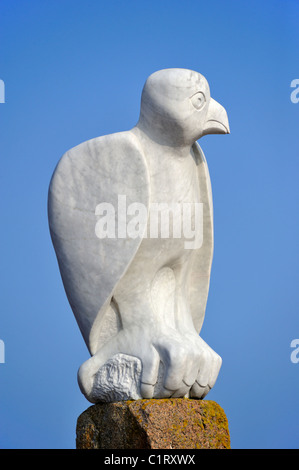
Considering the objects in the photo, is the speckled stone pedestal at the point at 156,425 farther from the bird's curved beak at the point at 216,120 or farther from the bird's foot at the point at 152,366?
the bird's curved beak at the point at 216,120

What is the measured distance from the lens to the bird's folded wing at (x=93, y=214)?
563 centimetres

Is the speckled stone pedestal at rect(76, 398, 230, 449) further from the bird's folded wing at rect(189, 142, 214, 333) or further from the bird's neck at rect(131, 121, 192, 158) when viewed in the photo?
the bird's neck at rect(131, 121, 192, 158)

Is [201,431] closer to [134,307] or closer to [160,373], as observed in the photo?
[160,373]

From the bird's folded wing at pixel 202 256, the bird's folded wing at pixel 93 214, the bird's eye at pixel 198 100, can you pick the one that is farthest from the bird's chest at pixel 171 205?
the bird's eye at pixel 198 100

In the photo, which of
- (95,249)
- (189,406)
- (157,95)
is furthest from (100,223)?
(189,406)

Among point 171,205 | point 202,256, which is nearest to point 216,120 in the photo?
point 171,205

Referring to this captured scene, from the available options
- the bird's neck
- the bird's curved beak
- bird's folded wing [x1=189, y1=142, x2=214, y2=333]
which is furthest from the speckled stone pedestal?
the bird's curved beak

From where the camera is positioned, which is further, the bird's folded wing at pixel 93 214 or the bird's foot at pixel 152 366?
the bird's folded wing at pixel 93 214

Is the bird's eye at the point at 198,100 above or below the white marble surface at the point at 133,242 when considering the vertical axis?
above

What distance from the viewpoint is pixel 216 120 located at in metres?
6.00

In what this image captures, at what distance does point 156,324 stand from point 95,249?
2.24 ft

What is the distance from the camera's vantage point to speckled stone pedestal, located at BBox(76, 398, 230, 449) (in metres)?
5.30

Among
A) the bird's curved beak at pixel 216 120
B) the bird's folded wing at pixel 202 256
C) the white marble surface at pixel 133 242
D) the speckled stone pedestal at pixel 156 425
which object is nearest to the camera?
the speckled stone pedestal at pixel 156 425

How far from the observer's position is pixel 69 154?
19.0 ft
